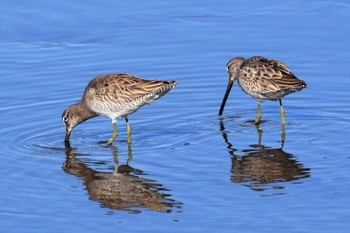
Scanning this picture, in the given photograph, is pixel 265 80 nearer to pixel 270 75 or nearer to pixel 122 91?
pixel 270 75

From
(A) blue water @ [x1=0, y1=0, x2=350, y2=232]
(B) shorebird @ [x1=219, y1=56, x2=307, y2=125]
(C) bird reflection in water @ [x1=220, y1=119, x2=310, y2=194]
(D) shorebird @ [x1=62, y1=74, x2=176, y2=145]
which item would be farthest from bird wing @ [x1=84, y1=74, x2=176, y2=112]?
(B) shorebird @ [x1=219, y1=56, x2=307, y2=125]

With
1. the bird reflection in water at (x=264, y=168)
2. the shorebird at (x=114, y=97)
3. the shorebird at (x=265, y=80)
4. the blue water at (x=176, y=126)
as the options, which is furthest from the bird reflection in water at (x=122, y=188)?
the shorebird at (x=265, y=80)

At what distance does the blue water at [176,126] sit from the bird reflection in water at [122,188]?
0.02m

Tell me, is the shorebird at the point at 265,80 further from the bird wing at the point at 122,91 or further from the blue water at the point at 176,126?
the bird wing at the point at 122,91

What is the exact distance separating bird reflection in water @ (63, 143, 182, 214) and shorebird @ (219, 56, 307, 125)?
2113 millimetres

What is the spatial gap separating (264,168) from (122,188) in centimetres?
157

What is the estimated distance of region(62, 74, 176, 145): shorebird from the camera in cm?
1203

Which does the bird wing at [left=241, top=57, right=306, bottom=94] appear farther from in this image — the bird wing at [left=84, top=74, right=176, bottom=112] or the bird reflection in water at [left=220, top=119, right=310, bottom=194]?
the bird wing at [left=84, top=74, right=176, bottom=112]

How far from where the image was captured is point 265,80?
12.8 meters

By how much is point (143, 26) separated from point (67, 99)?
306 cm

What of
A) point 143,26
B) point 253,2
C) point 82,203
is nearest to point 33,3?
point 143,26

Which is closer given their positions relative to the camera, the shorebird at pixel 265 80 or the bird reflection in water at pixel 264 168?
the bird reflection in water at pixel 264 168

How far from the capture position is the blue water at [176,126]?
9469 mm

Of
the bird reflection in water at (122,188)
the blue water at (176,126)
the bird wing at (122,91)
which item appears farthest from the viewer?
the bird wing at (122,91)
